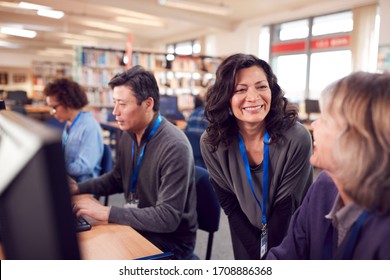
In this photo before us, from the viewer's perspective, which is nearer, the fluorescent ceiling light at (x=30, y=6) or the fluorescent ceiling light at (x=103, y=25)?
the fluorescent ceiling light at (x=30, y=6)

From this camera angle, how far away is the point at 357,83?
747mm

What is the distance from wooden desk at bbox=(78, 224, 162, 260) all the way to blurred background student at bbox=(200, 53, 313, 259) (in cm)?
48

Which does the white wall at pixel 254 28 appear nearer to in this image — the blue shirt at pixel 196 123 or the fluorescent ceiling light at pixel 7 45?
the blue shirt at pixel 196 123

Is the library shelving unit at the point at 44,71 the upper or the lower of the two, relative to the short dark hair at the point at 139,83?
upper

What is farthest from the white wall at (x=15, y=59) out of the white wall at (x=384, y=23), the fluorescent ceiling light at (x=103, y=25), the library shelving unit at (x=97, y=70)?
the white wall at (x=384, y=23)

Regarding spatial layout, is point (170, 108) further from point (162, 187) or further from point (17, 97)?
point (17, 97)

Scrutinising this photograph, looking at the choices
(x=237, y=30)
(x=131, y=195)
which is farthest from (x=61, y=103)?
(x=237, y=30)

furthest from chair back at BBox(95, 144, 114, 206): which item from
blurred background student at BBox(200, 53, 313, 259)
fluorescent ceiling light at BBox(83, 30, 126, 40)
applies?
fluorescent ceiling light at BBox(83, 30, 126, 40)

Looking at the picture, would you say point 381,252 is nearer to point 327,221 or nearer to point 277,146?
point 327,221

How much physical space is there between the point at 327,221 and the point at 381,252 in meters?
0.20

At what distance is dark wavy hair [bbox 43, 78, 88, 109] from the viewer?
2.53 metres

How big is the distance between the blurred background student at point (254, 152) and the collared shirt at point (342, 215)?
556 mm

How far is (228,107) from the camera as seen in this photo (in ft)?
5.07

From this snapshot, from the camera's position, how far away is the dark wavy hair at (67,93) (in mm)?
2531
